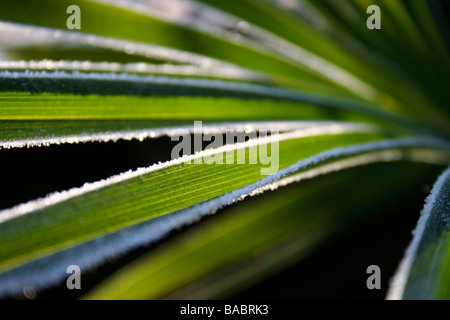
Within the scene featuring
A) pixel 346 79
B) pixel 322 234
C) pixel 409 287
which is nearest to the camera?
pixel 409 287

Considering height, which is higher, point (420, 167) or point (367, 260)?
point (420, 167)

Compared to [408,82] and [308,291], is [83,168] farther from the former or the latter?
[408,82]

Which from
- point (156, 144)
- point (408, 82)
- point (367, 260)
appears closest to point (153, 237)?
point (156, 144)

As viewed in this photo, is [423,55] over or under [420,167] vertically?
over

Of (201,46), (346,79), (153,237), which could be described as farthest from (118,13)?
(346,79)

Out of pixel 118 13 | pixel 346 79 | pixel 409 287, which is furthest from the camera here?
pixel 346 79

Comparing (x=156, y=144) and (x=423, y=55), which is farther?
(x=423, y=55)

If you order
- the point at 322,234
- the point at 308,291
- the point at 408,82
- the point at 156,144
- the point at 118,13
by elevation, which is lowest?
the point at 308,291

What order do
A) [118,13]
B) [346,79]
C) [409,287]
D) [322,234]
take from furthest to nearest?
1. [346,79]
2. [322,234]
3. [118,13]
4. [409,287]

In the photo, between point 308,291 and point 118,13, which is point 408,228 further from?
point 118,13
